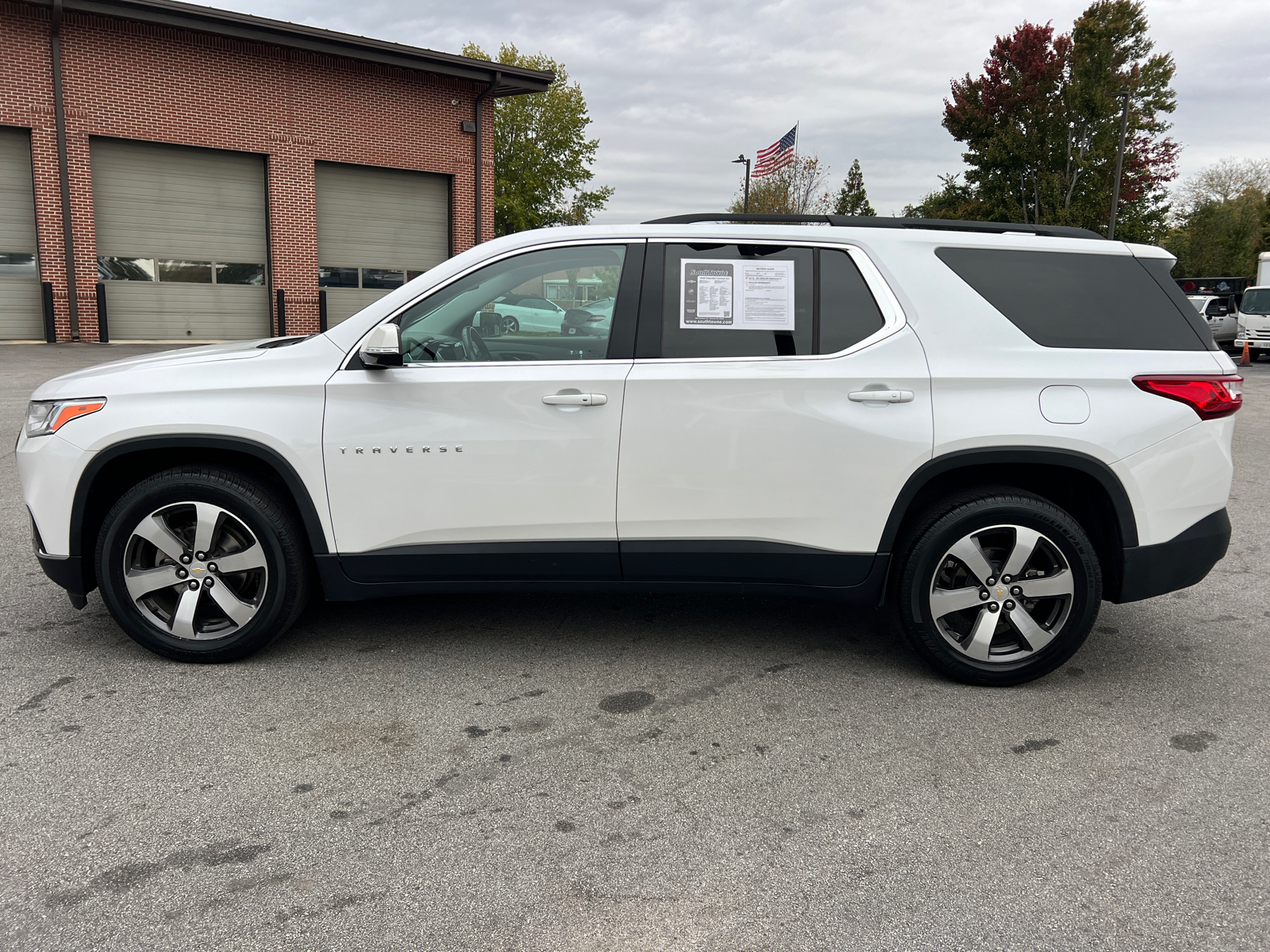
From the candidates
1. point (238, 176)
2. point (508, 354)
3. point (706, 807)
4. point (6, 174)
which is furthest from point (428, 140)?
point (706, 807)

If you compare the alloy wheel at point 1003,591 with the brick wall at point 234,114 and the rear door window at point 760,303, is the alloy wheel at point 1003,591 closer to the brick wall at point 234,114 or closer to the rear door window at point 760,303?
the rear door window at point 760,303

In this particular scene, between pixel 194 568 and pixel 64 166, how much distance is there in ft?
64.4

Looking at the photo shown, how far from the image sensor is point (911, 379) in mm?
3734

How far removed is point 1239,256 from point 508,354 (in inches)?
2648

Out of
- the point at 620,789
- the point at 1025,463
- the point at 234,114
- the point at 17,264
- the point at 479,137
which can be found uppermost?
the point at 479,137

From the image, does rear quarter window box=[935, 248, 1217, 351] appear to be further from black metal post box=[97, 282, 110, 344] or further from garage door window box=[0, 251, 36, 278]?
garage door window box=[0, 251, 36, 278]

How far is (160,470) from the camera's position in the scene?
399cm

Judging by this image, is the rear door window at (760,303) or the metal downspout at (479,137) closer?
the rear door window at (760,303)

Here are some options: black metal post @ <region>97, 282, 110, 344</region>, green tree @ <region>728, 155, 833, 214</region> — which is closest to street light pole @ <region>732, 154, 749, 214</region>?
green tree @ <region>728, 155, 833, 214</region>

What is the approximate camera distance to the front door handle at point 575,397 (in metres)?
3.71

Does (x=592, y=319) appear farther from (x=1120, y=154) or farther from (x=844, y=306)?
(x=1120, y=154)

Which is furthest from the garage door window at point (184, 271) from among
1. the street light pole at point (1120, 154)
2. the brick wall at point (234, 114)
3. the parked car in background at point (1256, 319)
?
the street light pole at point (1120, 154)

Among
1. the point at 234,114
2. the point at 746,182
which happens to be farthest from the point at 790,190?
the point at 234,114

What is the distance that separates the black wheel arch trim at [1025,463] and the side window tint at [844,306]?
56 cm
